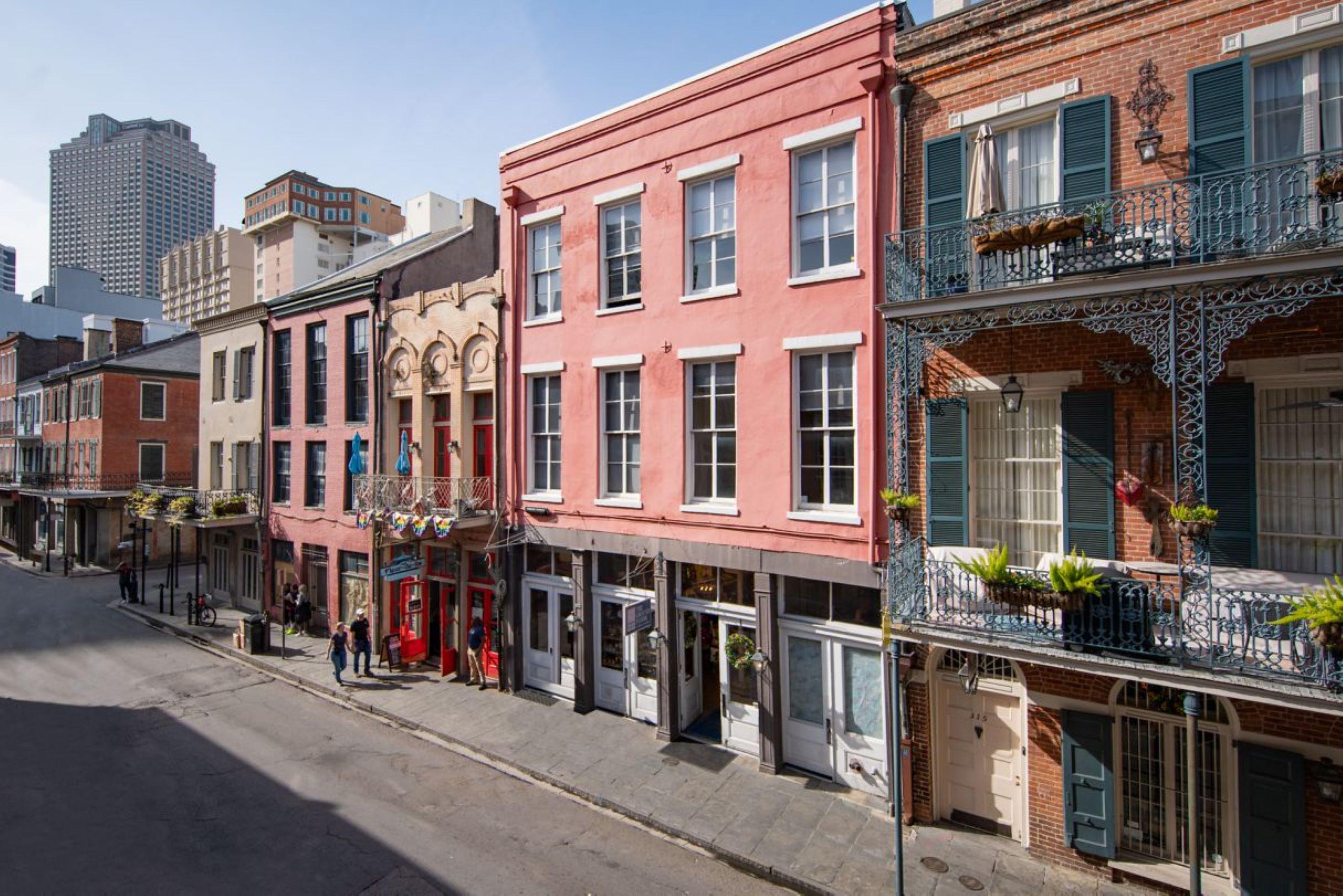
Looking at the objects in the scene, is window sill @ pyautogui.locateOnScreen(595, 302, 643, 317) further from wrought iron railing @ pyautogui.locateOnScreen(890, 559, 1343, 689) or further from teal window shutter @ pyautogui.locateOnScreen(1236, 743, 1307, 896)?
teal window shutter @ pyautogui.locateOnScreen(1236, 743, 1307, 896)

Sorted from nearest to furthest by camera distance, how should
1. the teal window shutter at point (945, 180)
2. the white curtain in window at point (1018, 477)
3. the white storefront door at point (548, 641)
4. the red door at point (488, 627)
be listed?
1. the white curtain in window at point (1018, 477)
2. the teal window shutter at point (945, 180)
3. the white storefront door at point (548, 641)
4. the red door at point (488, 627)

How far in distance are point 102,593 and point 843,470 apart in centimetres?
3053

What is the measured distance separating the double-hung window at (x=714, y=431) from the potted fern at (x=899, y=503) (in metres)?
2.89

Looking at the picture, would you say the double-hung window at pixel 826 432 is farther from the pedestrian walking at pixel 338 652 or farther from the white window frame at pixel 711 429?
the pedestrian walking at pixel 338 652

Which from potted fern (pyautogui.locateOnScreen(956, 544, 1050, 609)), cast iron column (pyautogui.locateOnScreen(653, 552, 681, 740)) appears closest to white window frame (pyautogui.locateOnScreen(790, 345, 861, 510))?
potted fern (pyautogui.locateOnScreen(956, 544, 1050, 609))

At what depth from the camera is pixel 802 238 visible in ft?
36.9

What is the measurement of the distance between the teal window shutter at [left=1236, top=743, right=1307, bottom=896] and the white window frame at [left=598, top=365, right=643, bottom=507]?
9295mm

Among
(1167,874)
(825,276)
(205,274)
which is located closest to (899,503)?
(825,276)

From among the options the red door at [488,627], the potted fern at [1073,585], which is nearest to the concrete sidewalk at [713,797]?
the red door at [488,627]

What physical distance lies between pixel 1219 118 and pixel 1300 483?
4.45 metres

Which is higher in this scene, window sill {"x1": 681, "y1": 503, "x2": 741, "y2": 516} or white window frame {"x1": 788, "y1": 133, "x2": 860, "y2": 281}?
white window frame {"x1": 788, "y1": 133, "x2": 860, "y2": 281}

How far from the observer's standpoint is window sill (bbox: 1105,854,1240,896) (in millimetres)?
7832

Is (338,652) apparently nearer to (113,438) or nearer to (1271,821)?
(1271,821)

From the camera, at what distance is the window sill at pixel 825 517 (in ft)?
34.1
